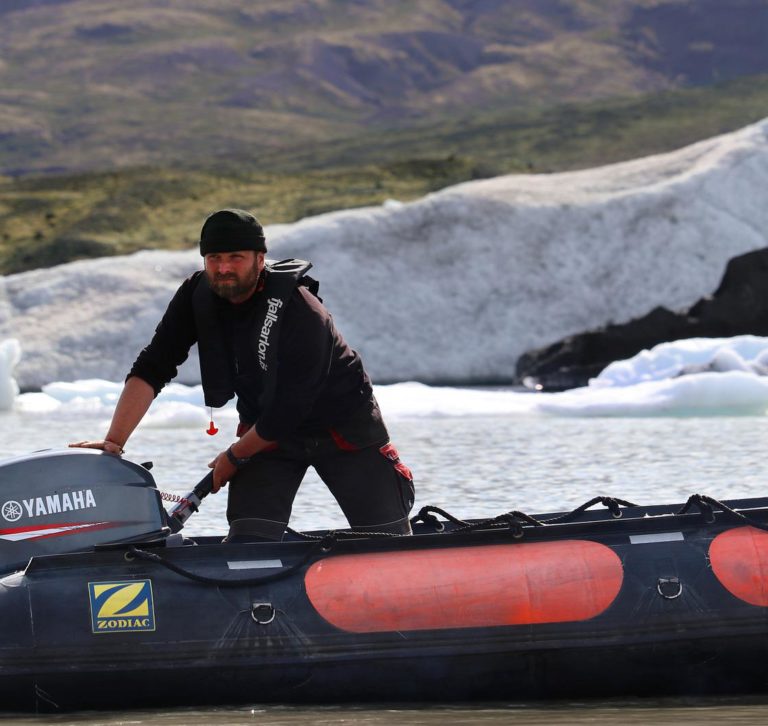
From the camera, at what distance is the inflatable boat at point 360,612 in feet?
16.7

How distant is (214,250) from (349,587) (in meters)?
1.22

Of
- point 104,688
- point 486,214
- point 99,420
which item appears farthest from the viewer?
point 486,214

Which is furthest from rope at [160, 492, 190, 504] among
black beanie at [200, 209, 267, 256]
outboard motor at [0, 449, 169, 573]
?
black beanie at [200, 209, 267, 256]

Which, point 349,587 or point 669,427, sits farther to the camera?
point 669,427

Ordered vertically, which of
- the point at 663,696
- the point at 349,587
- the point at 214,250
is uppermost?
the point at 214,250

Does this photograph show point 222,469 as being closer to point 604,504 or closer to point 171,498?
point 171,498

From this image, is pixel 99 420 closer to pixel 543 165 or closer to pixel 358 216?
pixel 358 216

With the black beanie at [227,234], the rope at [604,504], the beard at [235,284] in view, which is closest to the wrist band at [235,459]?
the beard at [235,284]

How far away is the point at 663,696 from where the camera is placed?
5211mm

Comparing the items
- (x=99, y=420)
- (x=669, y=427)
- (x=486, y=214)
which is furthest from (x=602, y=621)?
(x=486, y=214)

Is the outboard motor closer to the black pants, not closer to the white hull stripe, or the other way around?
the white hull stripe

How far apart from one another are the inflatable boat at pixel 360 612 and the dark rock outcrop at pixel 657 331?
14588 mm

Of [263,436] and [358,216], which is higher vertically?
[358,216]

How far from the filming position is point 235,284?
17.0 feet
